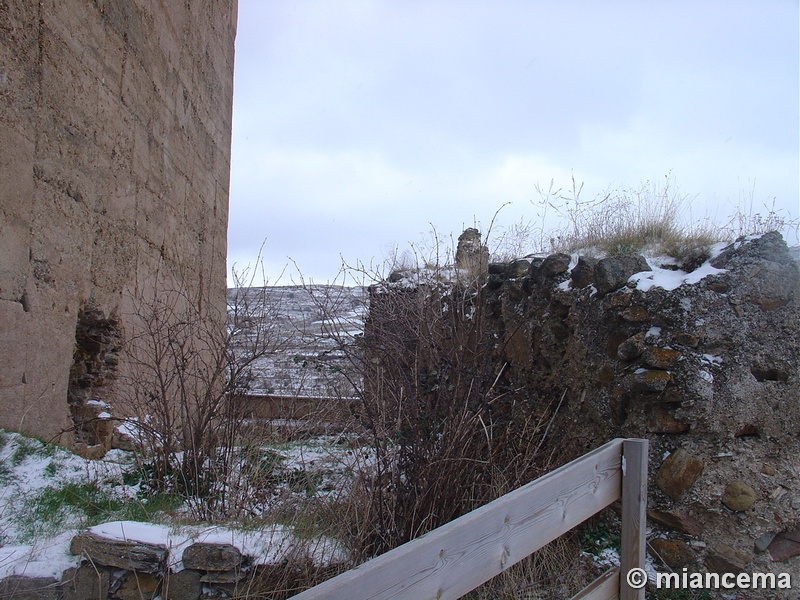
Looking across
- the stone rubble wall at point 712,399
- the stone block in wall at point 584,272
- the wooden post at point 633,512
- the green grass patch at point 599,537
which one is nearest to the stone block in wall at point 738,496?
the stone rubble wall at point 712,399

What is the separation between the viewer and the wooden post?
2.38m

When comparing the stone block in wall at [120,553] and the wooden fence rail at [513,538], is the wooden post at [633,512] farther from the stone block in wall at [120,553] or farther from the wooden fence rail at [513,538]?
the stone block in wall at [120,553]

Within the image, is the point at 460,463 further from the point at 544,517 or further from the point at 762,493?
the point at 762,493

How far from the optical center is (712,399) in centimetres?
347

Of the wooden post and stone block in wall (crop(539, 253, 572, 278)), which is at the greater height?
stone block in wall (crop(539, 253, 572, 278))

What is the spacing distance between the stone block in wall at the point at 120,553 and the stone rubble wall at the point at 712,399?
102 inches

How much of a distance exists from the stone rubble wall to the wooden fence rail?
1230mm

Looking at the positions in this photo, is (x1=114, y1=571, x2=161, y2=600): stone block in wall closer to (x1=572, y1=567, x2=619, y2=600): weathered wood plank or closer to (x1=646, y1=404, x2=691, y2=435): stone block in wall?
(x1=572, y1=567, x2=619, y2=600): weathered wood plank

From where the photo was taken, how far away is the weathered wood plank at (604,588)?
87.4 inches

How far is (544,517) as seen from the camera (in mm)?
1997

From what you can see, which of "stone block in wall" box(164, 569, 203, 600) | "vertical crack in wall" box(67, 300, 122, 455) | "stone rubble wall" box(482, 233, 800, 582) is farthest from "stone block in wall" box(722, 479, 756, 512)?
"vertical crack in wall" box(67, 300, 122, 455)

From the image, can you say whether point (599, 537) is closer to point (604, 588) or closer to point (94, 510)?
point (604, 588)

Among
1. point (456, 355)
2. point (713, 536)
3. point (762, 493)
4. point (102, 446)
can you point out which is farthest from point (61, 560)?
point (762, 493)

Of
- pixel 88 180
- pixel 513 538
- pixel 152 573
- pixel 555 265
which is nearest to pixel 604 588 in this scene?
pixel 513 538
